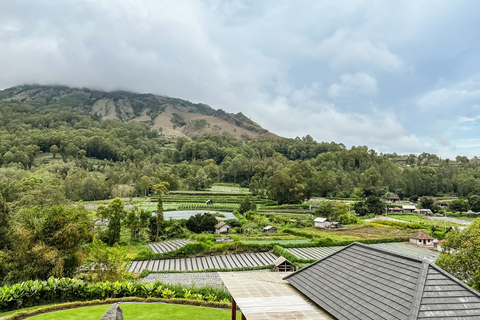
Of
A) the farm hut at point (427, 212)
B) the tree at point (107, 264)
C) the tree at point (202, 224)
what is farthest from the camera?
the farm hut at point (427, 212)

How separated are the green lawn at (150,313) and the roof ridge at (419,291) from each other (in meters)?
8.05

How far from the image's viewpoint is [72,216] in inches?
740

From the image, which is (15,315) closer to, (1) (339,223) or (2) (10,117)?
(1) (339,223)

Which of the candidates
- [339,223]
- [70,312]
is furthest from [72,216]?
[339,223]

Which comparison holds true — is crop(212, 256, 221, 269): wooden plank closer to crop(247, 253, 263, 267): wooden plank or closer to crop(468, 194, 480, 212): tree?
crop(247, 253, 263, 267): wooden plank

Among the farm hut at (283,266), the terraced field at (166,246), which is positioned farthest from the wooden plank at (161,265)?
the farm hut at (283,266)

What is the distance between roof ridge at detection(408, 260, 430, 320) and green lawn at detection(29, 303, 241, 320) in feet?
26.4

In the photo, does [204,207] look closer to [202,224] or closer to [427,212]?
[202,224]

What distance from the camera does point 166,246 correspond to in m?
32.7

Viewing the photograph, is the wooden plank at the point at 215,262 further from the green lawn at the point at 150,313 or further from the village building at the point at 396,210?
the village building at the point at 396,210

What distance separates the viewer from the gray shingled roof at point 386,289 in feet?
18.6

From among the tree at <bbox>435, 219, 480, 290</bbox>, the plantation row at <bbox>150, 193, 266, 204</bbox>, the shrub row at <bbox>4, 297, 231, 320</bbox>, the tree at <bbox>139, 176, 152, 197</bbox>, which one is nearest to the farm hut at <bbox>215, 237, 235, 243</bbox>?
the shrub row at <bbox>4, 297, 231, 320</bbox>

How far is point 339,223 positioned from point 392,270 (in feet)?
144

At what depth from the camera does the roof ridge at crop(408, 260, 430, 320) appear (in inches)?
212
